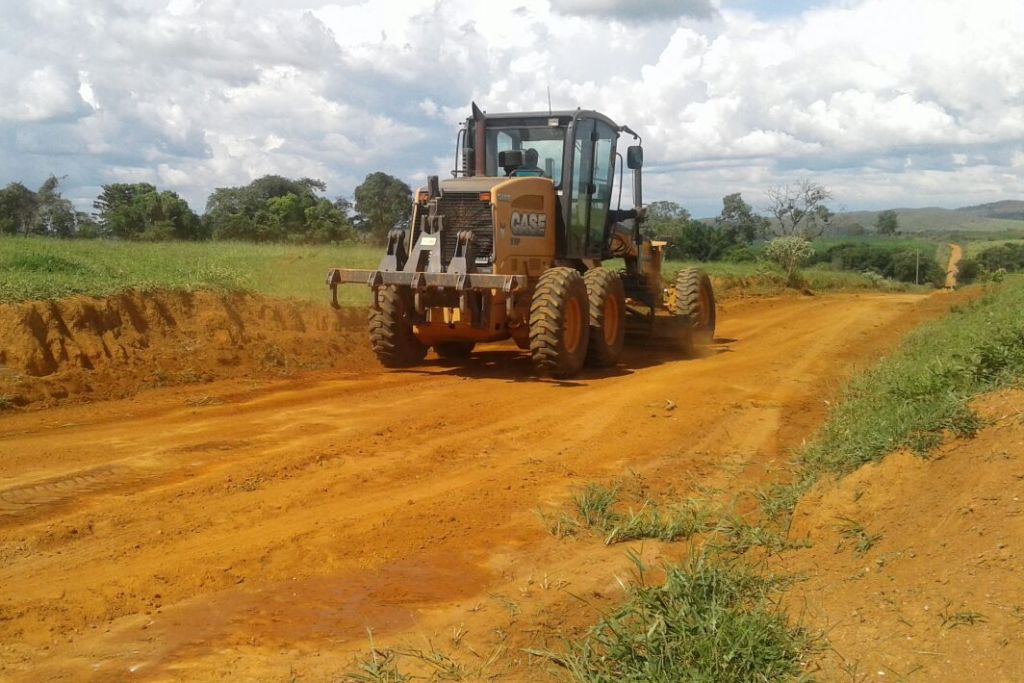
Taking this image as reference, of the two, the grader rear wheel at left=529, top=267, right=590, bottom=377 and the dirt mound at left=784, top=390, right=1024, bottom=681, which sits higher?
the grader rear wheel at left=529, top=267, right=590, bottom=377

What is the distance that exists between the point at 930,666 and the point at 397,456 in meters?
4.60

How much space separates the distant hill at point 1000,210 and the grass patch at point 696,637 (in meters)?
160

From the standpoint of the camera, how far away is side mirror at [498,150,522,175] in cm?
1180

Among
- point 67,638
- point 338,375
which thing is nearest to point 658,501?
point 67,638

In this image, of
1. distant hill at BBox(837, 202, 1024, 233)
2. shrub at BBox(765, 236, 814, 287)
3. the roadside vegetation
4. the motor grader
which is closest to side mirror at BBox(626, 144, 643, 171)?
the motor grader

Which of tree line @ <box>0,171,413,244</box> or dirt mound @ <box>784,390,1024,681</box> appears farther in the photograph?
tree line @ <box>0,171,413,244</box>

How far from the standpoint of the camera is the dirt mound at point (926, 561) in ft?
11.7

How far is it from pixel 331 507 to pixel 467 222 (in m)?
5.75

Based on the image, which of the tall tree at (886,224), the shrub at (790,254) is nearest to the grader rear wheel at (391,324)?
the shrub at (790,254)

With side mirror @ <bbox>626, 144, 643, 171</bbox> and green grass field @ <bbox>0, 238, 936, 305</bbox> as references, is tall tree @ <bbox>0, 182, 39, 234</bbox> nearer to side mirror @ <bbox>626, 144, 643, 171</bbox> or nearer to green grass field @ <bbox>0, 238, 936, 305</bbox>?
green grass field @ <bbox>0, 238, 936, 305</bbox>

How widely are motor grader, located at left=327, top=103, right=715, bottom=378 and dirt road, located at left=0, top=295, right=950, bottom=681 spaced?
2.29 feet

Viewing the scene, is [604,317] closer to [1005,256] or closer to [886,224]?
[1005,256]

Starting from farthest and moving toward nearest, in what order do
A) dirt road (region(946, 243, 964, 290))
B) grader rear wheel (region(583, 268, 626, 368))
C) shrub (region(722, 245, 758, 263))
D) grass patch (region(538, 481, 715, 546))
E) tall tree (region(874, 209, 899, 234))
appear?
1. tall tree (region(874, 209, 899, 234))
2. dirt road (region(946, 243, 964, 290))
3. shrub (region(722, 245, 758, 263))
4. grader rear wheel (region(583, 268, 626, 368))
5. grass patch (region(538, 481, 715, 546))

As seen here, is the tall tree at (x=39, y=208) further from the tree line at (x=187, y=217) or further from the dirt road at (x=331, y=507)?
the dirt road at (x=331, y=507)
